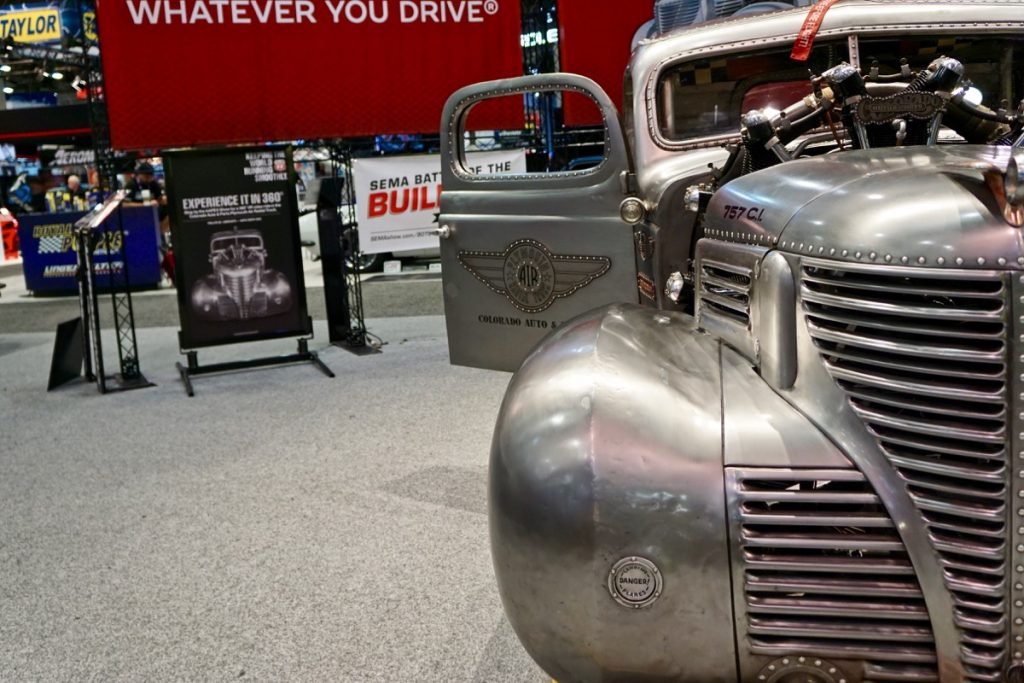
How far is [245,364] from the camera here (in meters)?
6.37

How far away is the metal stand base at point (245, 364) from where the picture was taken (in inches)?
245

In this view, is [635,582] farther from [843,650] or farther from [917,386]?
[917,386]

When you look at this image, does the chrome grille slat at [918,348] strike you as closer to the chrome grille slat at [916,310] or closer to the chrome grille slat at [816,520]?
the chrome grille slat at [916,310]

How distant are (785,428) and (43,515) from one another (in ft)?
11.0

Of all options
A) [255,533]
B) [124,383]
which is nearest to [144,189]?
[124,383]

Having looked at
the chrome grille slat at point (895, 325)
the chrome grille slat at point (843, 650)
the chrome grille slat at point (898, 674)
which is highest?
the chrome grille slat at point (895, 325)

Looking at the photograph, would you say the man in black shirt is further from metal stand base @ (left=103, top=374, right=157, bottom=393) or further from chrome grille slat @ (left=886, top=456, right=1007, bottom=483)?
chrome grille slat @ (left=886, top=456, right=1007, bottom=483)

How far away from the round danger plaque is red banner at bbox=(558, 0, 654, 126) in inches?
222

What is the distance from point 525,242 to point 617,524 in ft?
6.93

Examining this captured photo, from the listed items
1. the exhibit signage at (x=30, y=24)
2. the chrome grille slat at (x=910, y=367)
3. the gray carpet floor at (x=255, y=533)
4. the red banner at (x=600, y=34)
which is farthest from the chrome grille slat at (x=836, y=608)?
the exhibit signage at (x=30, y=24)

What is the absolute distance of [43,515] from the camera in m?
3.95

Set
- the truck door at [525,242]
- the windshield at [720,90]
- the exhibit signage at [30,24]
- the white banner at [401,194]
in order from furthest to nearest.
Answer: the exhibit signage at [30,24], the white banner at [401,194], the windshield at [720,90], the truck door at [525,242]

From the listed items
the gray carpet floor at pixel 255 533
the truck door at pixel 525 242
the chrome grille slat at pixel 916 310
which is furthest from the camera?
the truck door at pixel 525 242

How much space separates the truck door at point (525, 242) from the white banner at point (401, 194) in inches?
127
